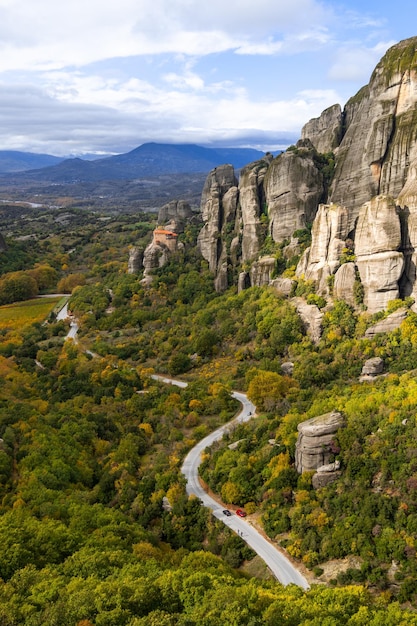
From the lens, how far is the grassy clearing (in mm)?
82119

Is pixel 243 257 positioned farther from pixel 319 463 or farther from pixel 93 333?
pixel 319 463

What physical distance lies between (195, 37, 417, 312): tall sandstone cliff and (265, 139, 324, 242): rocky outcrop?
0.14 meters

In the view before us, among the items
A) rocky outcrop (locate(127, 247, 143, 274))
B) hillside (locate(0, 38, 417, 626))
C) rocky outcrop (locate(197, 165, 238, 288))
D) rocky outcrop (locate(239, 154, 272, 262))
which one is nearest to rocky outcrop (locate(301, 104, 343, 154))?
hillside (locate(0, 38, 417, 626))

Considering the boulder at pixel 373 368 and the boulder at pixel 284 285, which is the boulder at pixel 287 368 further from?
the boulder at pixel 284 285

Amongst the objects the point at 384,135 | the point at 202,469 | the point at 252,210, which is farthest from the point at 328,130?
the point at 202,469

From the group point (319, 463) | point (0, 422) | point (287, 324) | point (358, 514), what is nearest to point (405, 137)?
point (287, 324)

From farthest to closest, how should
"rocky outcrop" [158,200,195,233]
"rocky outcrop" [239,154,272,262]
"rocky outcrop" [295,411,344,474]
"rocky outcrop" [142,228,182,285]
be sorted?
"rocky outcrop" [158,200,195,233] < "rocky outcrop" [142,228,182,285] < "rocky outcrop" [239,154,272,262] < "rocky outcrop" [295,411,344,474]

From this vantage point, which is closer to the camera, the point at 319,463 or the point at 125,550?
the point at 125,550

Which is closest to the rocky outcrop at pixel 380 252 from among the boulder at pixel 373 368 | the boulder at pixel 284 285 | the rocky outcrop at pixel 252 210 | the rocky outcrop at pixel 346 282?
the rocky outcrop at pixel 346 282

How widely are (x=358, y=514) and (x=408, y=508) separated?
10.2 ft

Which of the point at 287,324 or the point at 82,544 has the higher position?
the point at 287,324

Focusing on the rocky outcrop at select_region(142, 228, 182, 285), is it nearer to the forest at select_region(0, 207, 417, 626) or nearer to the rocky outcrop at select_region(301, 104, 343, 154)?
the forest at select_region(0, 207, 417, 626)

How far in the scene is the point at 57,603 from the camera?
900 inches

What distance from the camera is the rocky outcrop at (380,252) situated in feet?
162
